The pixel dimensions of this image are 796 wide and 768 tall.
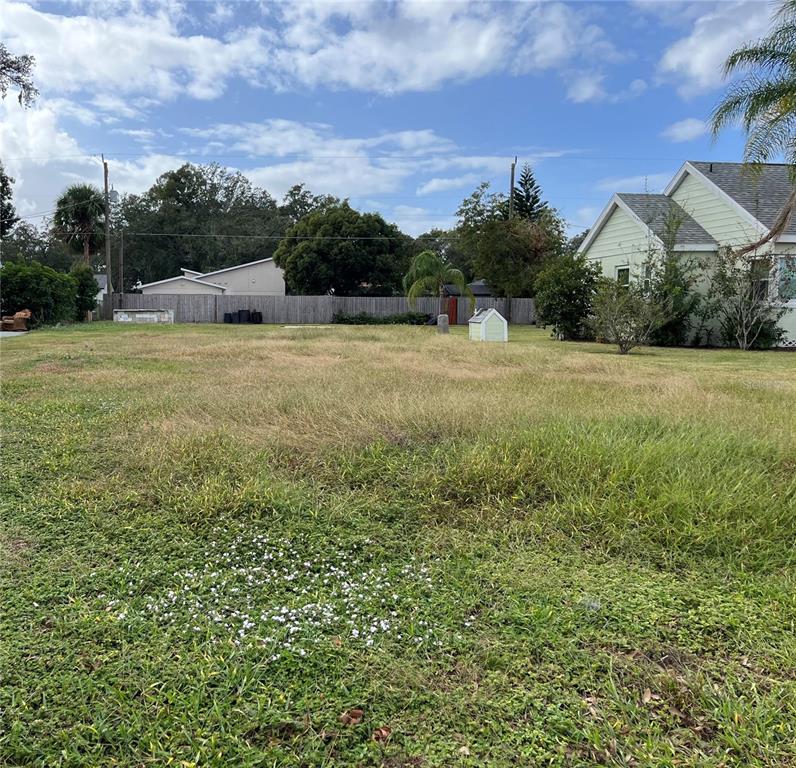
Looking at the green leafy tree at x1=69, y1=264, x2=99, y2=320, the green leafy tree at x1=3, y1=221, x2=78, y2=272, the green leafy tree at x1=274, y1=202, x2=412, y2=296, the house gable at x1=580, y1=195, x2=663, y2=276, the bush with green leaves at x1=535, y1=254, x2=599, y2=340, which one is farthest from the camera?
the green leafy tree at x1=3, y1=221, x2=78, y2=272

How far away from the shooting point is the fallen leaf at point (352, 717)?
5.65 feet

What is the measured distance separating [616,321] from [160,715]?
12.8 meters

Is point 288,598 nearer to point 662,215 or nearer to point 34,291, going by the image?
point 662,215

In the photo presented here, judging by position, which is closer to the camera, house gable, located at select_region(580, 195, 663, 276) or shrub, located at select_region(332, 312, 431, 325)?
house gable, located at select_region(580, 195, 663, 276)

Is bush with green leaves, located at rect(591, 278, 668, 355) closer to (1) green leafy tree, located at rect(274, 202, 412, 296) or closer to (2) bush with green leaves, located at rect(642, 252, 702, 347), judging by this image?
(2) bush with green leaves, located at rect(642, 252, 702, 347)

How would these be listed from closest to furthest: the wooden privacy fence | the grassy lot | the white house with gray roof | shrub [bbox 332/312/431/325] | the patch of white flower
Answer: the grassy lot → the patch of white flower → shrub [bbox 332/312/431/325] → the wooden privacy fence → the white house with gray roof

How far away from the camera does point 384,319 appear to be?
99.3 feet

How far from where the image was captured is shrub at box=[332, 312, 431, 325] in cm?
2994

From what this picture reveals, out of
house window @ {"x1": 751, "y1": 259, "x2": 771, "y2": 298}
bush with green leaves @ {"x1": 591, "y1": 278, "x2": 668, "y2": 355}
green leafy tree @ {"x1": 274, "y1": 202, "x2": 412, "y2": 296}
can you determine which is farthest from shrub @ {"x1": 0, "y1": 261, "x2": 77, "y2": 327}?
house window @ {"x1": 751, "y1": 259, "x2": 771, "y2": 298}

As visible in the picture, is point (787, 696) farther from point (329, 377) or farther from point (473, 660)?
point (329, 377)

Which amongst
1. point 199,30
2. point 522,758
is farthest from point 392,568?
point 199,30

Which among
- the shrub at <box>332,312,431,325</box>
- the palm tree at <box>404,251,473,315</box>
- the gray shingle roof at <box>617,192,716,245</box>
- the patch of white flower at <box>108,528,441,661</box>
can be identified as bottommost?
the patch of white flower at <box>108,528,441,661</box>

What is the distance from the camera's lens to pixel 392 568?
2645 millimetres

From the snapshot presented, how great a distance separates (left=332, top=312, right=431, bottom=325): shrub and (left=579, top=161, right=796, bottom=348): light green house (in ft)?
42.1
